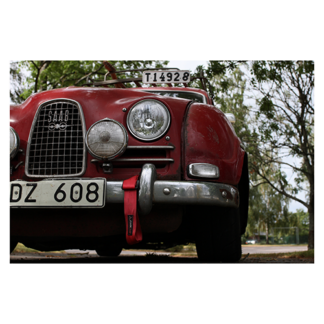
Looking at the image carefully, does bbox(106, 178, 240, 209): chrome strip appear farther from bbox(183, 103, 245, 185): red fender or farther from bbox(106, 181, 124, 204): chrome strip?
bbox(183, 103, 245, 185): red fender

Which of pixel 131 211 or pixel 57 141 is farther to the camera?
pixel 57 141

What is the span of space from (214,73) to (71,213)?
587 cm

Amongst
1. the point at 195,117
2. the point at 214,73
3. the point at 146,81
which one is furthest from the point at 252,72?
the point at 195,117

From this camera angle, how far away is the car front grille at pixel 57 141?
2.24m

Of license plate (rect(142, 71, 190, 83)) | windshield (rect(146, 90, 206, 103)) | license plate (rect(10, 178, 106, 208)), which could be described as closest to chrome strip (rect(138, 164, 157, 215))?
license plate (rect(10, 178, 106, 208))

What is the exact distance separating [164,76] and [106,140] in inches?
58.0

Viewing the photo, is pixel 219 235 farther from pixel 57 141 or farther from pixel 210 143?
pixel 57 141

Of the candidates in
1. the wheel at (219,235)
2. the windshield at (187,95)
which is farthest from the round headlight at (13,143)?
the windshield at (187,95)

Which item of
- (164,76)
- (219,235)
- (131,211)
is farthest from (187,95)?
(131,211)

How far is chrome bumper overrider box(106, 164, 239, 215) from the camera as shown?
1.94 metres

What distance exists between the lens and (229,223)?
94.1 inches

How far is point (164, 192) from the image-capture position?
1.98 m

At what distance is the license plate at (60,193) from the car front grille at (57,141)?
20cm

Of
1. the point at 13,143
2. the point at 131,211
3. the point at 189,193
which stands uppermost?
the point at 13,143
